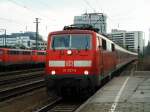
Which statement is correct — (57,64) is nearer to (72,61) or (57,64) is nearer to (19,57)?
(72,61)

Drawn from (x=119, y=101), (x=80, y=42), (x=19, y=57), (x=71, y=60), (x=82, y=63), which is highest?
(x=80, y=42)

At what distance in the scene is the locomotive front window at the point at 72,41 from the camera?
16.1 m

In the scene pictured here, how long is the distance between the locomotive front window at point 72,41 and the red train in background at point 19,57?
2784 centimetres

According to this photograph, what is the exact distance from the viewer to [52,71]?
1571cm

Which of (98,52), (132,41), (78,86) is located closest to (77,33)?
(98,52)

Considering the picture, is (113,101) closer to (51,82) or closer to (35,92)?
(51,82)

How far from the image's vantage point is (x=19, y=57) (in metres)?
49.0

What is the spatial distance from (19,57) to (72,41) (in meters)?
33.3

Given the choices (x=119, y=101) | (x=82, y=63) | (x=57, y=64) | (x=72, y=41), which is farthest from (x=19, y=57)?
(x=119, y=101)

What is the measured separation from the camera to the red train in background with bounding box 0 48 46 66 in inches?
1722

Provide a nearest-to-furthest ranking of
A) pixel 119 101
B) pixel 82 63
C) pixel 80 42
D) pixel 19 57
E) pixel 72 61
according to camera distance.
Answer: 1. pixel 119 101
2. pixel 82 63
3. pixel 72 61
4. pixel 80 42
5. pixel 19 57

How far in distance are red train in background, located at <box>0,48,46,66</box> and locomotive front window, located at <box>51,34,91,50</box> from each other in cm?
2784

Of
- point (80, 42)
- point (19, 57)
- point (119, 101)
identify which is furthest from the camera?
point (19, 57)

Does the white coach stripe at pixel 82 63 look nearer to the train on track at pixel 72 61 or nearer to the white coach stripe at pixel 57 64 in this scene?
the train on track at pixel 72 61
